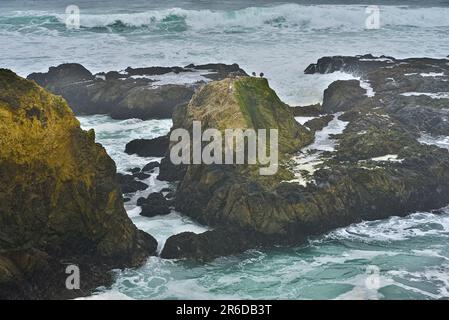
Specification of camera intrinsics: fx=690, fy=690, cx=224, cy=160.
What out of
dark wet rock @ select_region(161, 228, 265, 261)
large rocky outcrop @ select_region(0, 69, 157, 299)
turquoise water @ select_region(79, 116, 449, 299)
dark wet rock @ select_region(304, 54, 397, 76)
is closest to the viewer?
large rocky outcrop @ select_region(0, 69, 157, 299)

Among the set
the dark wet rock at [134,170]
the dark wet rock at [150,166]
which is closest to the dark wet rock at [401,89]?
the dark wet rock at [150,166]

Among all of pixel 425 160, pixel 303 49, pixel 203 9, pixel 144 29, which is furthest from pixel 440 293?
pixel 203 9

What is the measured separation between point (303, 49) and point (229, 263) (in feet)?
90.2

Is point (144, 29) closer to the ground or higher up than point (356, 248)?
higher up

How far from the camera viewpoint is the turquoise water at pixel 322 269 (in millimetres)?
14039

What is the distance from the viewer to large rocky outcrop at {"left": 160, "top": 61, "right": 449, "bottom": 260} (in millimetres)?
16734

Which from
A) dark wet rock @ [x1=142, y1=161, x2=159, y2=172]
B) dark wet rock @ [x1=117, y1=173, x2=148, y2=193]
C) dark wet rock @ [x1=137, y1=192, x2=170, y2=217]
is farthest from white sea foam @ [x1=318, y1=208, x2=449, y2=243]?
dark wet rock @ [x1=142, y1=161, x2=159, y2=172]

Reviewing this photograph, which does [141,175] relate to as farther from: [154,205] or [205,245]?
[205,245]

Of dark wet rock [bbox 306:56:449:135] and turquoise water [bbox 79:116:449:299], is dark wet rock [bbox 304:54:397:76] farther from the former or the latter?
turquoise water [bbox 79:116:449:299]

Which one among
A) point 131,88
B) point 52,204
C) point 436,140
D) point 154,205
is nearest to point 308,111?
point 436,140

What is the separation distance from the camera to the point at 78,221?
581 inches

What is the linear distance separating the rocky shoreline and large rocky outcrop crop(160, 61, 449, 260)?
0.10 ft

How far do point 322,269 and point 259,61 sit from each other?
24.2 m
